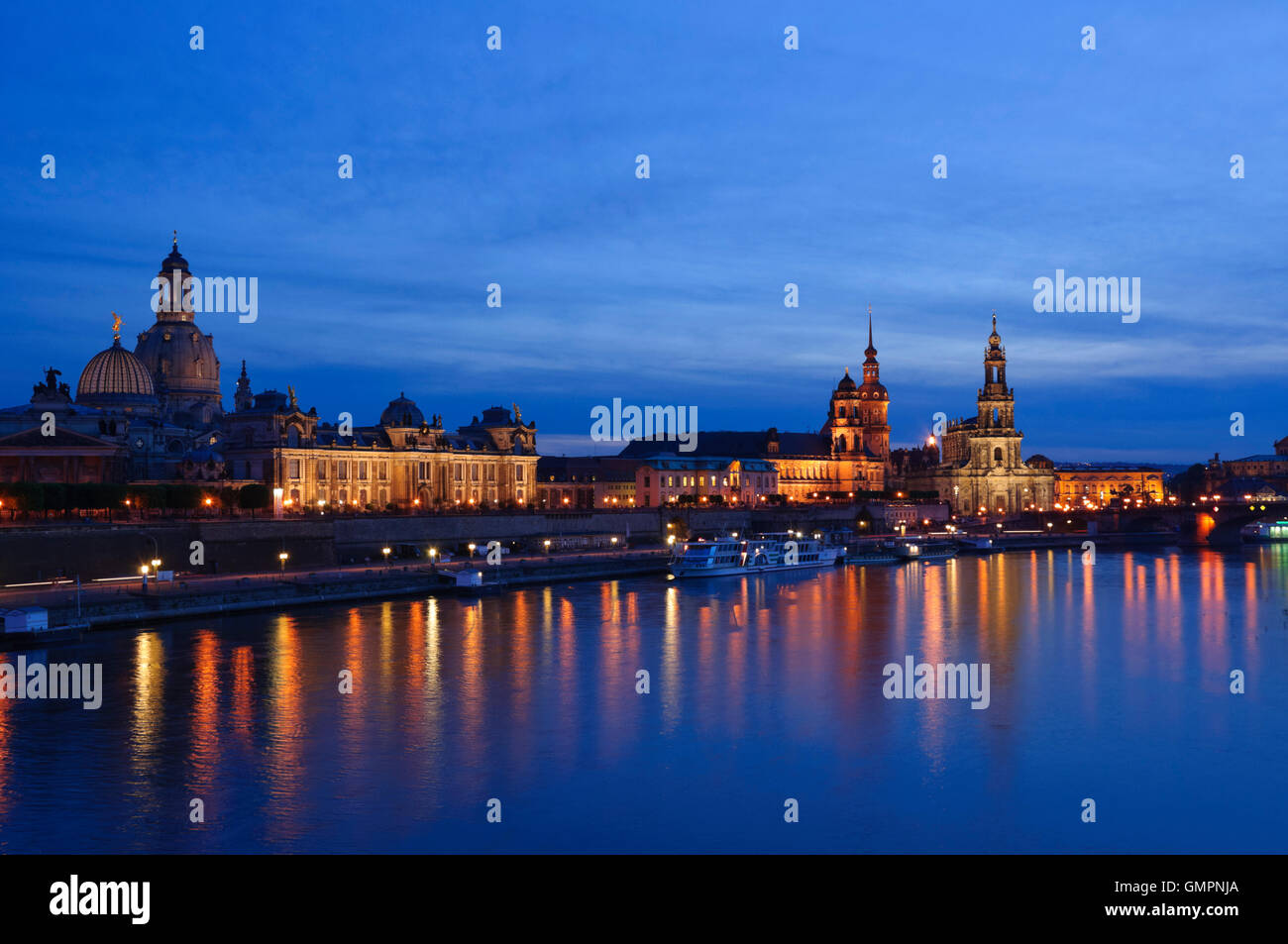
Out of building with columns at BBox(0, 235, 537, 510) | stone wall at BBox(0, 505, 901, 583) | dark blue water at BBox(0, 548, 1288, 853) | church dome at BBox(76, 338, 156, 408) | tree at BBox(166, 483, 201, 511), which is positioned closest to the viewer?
dark blue water at BBox(0, 548, 1288, 853)

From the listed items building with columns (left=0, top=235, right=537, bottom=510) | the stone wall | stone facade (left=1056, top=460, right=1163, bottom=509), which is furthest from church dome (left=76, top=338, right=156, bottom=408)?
stone facade (left=1056, top=460, right=1163, bottom=509)

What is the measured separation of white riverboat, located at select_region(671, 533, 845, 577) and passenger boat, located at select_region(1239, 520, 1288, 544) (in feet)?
149

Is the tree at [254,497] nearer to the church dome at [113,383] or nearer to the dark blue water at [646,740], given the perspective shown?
the church dome at [113,383]

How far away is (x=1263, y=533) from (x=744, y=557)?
5845 cm

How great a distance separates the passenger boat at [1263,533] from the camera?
103 meters

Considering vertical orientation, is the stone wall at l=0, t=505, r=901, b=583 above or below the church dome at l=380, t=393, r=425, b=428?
below

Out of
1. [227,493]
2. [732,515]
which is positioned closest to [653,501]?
[732,515]

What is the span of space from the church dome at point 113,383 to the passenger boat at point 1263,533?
3514 inches

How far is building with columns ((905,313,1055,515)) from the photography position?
13225cm

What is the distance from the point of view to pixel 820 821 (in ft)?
65.3

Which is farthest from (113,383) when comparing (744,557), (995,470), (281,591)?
(995,470)
